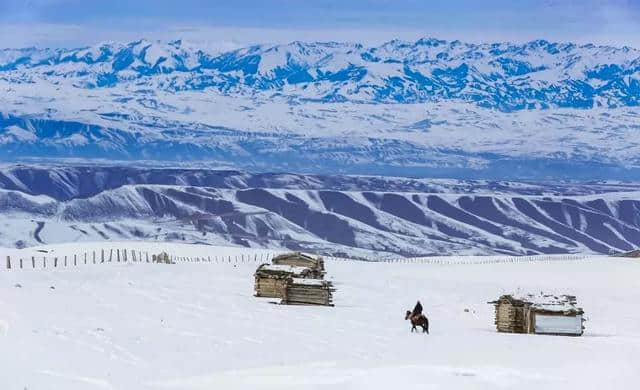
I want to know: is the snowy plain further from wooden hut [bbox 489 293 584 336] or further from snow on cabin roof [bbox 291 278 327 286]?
snow on cabin roof [bbox 291 278 327 286]

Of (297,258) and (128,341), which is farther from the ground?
(297,258)

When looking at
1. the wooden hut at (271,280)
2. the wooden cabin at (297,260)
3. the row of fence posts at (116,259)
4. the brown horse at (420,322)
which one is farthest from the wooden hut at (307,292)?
the row of fence posts at (116,259)

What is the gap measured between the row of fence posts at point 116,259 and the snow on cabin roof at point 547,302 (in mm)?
26455

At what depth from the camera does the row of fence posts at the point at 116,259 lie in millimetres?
71375

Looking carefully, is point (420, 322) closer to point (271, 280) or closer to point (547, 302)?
point (547, 302)

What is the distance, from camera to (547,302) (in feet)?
152

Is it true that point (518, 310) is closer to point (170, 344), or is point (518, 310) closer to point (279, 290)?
point (279, 290)

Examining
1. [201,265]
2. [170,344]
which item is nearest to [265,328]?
[170,344]

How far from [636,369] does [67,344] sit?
13.3 meters

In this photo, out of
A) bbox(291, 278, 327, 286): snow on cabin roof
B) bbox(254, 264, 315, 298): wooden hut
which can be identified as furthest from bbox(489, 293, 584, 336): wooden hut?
bbox(254, 264, 315, 298): wooden hut

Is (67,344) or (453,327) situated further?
(453,327)

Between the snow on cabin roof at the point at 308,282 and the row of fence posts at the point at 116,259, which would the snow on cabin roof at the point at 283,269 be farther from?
the row of fence posts at the point at 116,259

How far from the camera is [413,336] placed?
136ft

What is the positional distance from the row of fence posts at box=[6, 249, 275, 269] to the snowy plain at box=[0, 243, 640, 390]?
7.22m
